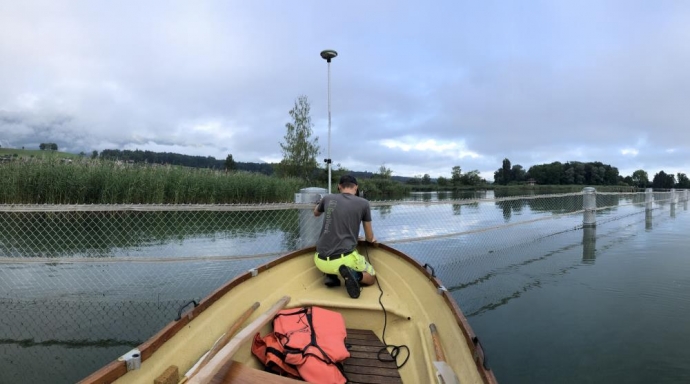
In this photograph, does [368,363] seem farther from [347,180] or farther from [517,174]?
[517,174]

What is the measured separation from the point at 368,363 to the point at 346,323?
67 cm

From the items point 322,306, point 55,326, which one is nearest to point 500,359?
point 322,306

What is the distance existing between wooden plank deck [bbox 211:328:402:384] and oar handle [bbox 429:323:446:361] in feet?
1.18

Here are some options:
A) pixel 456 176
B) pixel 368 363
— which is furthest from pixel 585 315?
pixel 456 176

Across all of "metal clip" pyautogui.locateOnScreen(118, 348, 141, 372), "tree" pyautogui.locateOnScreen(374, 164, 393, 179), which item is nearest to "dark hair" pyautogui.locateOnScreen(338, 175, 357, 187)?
"metal clip" pyautogui.locateOnScreen(118, 348, 141, 372)

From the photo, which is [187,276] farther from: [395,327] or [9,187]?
[9,187]

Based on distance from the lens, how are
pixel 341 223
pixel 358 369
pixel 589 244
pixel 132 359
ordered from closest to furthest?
1. pixel 132 359
2. pixel 358 369
3. pixel 341 223
4. pixel 589 244

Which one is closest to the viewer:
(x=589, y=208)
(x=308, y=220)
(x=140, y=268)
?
(x=308, y=220)

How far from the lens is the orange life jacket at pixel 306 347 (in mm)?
2441

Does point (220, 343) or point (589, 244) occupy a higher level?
point (220, 343)

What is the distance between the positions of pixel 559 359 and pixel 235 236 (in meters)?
8.29

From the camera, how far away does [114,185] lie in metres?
12.0

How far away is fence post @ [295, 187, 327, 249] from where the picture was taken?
459cm

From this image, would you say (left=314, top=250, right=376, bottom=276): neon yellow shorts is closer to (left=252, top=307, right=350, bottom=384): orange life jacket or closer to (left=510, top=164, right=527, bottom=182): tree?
(left=252, top=307, right=350, bottom=384): orange life jacket
